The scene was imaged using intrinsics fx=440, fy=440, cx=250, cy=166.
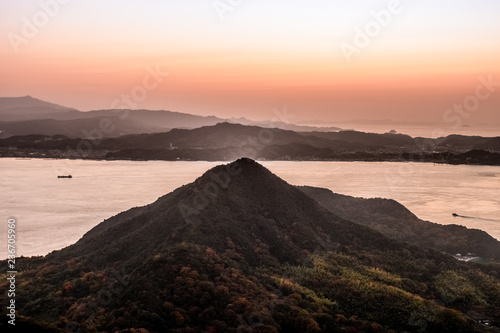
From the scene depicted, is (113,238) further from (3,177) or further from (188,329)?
(3,177)

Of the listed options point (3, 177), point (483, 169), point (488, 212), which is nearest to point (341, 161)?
point (483, 169)

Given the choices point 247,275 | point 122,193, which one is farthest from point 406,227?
point 122,193

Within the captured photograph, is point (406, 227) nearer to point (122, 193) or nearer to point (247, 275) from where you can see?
point (247, 275)

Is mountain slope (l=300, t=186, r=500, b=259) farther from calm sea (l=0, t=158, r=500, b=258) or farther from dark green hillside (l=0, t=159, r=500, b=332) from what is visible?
dark green hillside (l=0, t=159, r=500, b=332)

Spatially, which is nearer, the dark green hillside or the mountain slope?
the dark green hillside

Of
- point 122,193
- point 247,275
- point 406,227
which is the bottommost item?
point 406,227

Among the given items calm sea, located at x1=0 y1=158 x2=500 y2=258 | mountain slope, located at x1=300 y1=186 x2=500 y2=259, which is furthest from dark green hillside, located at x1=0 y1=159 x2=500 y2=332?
calm sea, located at x1=0 y1=158 x2=500 y2=258
